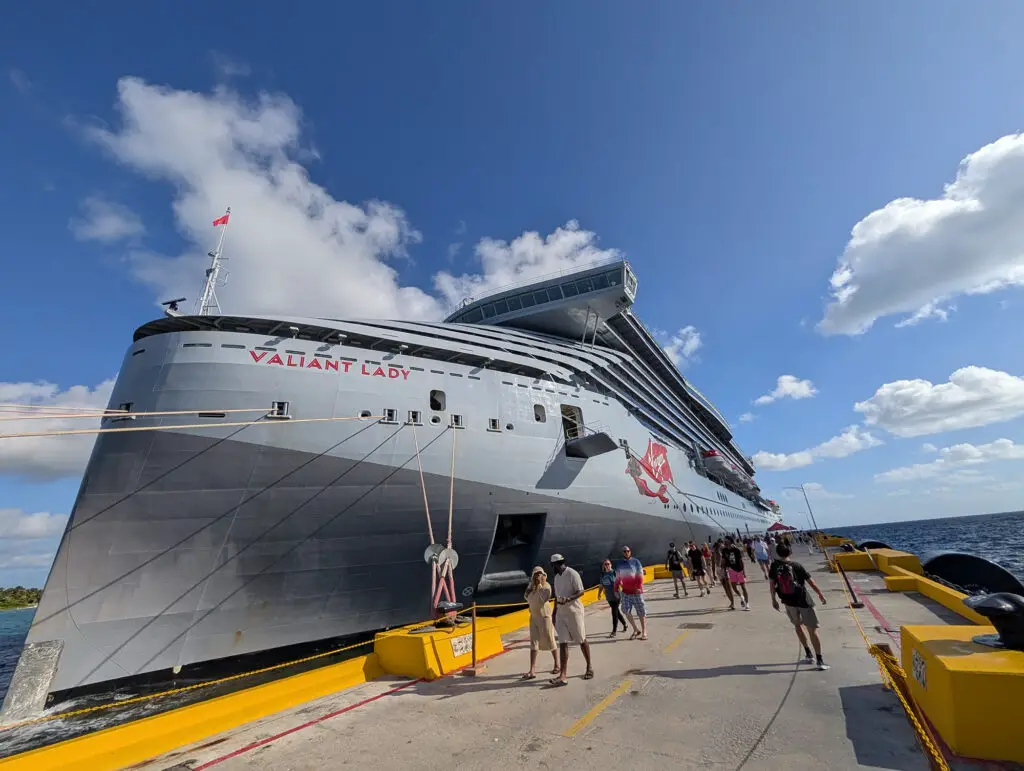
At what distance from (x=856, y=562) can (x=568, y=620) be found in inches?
584

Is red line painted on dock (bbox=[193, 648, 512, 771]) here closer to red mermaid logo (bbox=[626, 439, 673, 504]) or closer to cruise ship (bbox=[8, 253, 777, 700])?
cruise ship (bbox=[8, 253, 777, 700])

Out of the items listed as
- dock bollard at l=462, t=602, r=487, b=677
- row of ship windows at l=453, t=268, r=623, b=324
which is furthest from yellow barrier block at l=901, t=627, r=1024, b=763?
row of ship windows at l=453, t=268, r=623, b=324

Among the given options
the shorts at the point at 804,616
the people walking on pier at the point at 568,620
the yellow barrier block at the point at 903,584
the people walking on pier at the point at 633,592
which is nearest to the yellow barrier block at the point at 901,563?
the yellow barrier block at the point at 903,584

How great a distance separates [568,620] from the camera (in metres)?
6.35

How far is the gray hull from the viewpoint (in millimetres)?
9633

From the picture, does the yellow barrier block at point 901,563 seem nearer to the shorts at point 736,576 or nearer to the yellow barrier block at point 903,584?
the yellow barrier block at point 903,584

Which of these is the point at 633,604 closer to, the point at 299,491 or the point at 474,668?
the point at 474,668

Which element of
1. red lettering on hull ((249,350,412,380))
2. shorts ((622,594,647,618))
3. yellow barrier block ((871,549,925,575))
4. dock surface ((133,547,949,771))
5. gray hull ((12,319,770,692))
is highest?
red lettering on hull ((249,350,412,380))

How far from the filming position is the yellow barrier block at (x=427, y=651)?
671 cm

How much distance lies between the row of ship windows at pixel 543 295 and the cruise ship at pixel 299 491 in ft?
28.2

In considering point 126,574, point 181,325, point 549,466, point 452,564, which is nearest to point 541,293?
point 549,466

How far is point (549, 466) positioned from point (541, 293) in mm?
12775

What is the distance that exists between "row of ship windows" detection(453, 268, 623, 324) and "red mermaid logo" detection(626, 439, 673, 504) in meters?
8.48

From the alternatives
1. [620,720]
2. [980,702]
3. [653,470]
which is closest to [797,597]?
[980,702]
